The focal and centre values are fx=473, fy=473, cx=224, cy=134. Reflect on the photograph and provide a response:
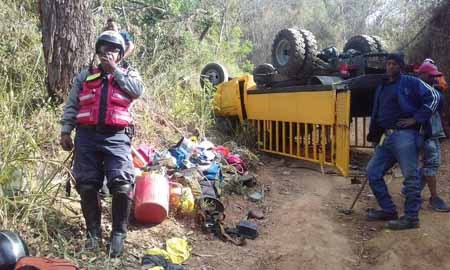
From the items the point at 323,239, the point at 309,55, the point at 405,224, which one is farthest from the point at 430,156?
the point at 309,55

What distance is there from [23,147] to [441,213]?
3.93 m

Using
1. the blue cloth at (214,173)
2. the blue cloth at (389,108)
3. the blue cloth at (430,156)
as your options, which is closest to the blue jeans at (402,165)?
the blue cloth at (389,108)

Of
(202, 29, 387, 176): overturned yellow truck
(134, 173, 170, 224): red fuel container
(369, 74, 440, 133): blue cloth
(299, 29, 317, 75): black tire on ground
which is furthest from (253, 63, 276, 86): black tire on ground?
(134, 173, 170, 224): red fuel container

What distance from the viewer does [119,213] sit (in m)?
3.44

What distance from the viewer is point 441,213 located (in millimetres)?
4711

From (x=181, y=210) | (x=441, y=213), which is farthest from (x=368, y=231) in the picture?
(x=181, y=210)

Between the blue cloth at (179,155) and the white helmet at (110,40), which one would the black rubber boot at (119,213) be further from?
the blue cloth at (179,155)

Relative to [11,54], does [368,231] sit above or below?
below

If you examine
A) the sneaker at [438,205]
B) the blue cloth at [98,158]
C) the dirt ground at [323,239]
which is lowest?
the dirt ground at [323,239]

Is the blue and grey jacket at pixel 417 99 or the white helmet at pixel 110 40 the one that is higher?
the white helmet at pixel 110 40

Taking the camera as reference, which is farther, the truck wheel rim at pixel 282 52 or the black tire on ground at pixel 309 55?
the truck wheel rim at pixel 282 52

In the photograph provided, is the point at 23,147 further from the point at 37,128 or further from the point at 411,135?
the point at 411,135

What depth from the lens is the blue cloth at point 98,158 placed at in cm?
345

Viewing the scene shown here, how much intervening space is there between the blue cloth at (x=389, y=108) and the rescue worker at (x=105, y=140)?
242cm
